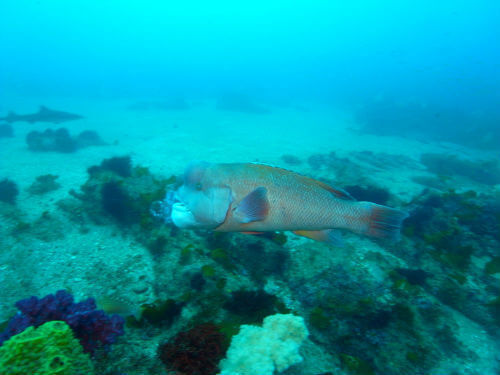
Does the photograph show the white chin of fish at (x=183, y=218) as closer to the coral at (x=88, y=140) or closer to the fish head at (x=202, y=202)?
the fish head at (x=202, y=202)

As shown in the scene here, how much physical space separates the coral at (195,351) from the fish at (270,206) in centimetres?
113

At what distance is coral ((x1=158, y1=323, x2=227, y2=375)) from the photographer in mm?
2129

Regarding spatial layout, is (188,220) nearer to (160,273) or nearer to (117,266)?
(160,273)

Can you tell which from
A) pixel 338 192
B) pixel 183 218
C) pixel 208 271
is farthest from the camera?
pixel 208 271

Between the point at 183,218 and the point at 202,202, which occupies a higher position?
the point at 202,202

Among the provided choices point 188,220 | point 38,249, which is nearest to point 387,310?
point 188,220

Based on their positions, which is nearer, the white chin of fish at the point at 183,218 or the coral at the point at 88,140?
the white chin of fish at the point at 183,218

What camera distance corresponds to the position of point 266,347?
7.76 ft

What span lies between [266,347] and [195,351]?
2.14 ft

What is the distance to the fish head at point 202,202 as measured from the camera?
293cm

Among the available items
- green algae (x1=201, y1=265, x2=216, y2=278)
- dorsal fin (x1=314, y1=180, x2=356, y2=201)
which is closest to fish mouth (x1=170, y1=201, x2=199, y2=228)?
green algae (x1=201, y1=265, x2=216, y2=278)

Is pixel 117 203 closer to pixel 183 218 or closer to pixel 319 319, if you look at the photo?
pixel 183 218

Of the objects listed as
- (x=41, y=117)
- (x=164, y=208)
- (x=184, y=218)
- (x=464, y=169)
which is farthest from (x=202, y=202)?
(x=41, y=117)

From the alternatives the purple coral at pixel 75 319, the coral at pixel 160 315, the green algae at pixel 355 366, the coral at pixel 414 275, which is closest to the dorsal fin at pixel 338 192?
the green algae at pixel 355 366
